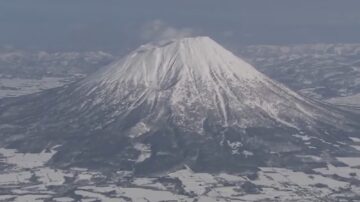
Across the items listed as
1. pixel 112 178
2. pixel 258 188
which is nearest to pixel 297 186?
pixel 258 188

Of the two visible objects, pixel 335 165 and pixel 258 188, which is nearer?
pixel 258 188

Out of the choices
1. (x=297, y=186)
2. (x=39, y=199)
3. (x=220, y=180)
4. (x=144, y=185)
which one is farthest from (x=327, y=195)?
(x=39, y=199)

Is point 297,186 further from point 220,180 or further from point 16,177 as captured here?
point 16,177

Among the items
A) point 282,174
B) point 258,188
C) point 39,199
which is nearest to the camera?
point 39,199

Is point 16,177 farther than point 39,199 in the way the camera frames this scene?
Yes

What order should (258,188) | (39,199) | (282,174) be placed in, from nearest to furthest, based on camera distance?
(39,199)
(258,188)
(282,174)

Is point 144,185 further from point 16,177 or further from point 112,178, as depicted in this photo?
point 16,177

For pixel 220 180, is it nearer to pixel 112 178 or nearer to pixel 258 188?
pixel 258 188

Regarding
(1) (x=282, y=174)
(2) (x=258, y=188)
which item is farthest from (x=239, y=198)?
(1) (x=282, y=174)
